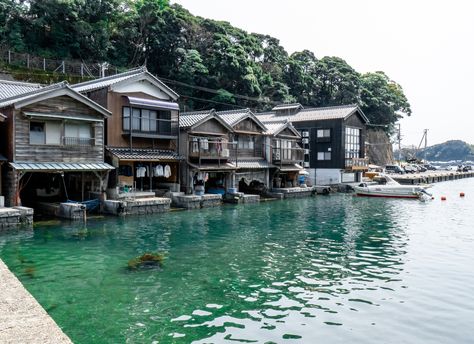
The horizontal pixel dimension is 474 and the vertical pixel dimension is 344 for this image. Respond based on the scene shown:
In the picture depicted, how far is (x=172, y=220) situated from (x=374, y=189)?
29326 mm

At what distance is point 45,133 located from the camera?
26.5 metres

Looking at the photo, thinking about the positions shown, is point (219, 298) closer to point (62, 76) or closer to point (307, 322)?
point (307, 322)

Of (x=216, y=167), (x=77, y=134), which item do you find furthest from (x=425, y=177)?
(x=77, y=134)

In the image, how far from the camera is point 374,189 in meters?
48.0

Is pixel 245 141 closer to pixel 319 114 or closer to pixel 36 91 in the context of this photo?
pixel 319 114

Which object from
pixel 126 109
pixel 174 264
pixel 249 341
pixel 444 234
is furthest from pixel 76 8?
pixel 249 341

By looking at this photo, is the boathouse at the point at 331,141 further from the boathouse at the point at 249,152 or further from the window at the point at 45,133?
the window at the point at 45,133

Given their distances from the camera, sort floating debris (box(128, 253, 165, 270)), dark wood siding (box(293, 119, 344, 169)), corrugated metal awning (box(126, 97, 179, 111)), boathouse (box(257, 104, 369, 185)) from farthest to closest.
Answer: boathouse (box(257, 104, 369, 185)) → dark wood siding (box(293, 119, 344, 169)) → corrugated metal awning (box(126, 97, 179, 111)) → floating debris (box(128, 253, 165, 270))

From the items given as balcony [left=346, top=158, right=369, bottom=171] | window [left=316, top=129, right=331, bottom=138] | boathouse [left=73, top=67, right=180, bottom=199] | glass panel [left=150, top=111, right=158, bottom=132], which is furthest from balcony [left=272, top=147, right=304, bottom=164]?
glass panel [left=150, top=111, right=158, bottom=132]

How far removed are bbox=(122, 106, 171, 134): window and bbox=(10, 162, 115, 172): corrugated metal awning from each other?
4515 millimetres

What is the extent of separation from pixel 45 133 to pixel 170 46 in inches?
1437

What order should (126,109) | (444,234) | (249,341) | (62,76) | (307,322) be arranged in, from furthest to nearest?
(62,76), (126,109), (444,234), (307,322), (249,341)

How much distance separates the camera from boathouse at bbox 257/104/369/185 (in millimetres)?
54625

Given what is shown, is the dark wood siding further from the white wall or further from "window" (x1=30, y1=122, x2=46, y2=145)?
"window" (x1=30, y1=122, x2=46, y2=145)
